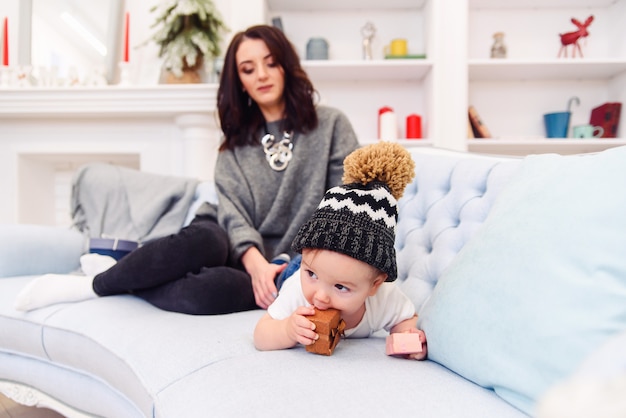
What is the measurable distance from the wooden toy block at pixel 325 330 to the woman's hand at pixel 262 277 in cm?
Result: 47

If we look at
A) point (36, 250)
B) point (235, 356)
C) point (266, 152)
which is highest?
point (266, 152)

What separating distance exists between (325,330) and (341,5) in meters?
2.60

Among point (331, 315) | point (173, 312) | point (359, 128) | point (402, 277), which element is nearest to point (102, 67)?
point (359, 128)

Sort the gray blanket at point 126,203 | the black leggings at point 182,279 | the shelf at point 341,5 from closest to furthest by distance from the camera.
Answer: the black leggings at point 182,279, the gray blanket at point 126,203, the shelf at point 341,5

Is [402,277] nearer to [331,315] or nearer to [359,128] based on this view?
[331,315]

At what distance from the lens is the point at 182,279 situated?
1.26 metres

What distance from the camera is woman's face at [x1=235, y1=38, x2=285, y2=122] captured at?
5.41ft

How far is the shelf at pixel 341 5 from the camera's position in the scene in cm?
299

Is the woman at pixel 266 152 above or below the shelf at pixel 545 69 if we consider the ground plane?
below

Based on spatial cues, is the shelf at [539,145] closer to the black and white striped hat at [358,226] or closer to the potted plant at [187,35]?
the potted plant at [187,35]

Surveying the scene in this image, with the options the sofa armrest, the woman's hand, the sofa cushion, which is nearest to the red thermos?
the sofa cushion

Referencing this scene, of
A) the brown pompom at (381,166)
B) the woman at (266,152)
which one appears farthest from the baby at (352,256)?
the woman at (266,152)

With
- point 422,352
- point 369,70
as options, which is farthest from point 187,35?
point 422,352

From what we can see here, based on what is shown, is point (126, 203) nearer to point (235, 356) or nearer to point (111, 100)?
point (111, 100)
